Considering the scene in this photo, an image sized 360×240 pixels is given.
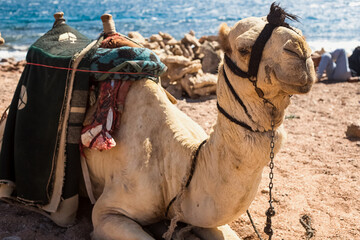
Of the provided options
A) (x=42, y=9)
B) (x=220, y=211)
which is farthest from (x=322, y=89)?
(x=42, y=9)

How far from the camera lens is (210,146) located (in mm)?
2639

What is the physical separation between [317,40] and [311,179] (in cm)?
1789

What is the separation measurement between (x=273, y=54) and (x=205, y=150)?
874mm

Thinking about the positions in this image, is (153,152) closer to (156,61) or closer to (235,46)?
(156,61)

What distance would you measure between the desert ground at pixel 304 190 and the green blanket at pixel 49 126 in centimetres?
26

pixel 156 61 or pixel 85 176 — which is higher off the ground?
pixel 156 61

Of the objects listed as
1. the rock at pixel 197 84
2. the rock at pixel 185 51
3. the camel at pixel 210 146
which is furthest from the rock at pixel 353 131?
the rock at pixel 185 51

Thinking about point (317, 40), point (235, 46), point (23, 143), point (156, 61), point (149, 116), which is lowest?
point (317, 40)

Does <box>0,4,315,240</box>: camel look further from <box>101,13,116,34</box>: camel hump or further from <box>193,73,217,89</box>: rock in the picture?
<box>193,73,217,89</box>: rock

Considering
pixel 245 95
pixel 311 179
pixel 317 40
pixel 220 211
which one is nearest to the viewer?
pixel 245 95

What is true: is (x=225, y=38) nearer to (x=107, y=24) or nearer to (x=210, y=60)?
(x=107, y=24)

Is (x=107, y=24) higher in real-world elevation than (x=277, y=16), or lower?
lower

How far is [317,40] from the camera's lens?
20.9 m

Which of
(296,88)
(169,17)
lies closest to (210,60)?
(296,88)
